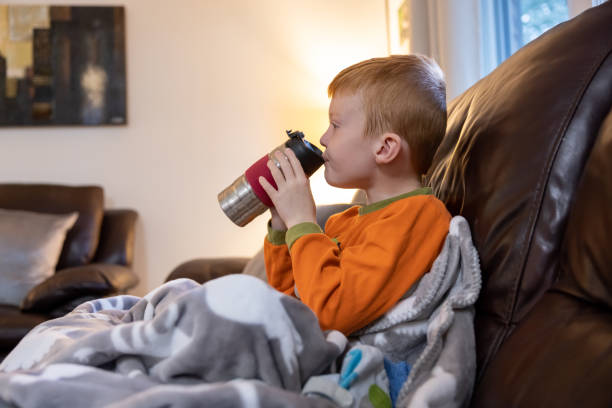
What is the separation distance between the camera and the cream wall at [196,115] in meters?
3.35

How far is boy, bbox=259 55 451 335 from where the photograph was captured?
909 mm

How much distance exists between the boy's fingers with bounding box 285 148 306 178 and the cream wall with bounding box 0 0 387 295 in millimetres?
2268

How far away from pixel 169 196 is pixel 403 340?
2.68m

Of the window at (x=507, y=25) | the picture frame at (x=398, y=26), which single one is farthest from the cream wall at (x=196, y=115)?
the window at (x=507, y=25)

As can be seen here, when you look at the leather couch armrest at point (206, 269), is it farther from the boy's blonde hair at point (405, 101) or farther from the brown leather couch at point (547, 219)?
the brown leather couch at point (547, 219)

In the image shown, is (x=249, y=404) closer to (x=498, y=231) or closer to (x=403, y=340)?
(x=403, y=340)

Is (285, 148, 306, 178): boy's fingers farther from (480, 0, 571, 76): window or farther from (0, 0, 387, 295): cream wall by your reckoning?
(0, 0, 387, 295): cream wall

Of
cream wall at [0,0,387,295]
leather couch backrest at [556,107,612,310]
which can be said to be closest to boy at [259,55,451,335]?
leather couch backrest at [556,107,612,310]

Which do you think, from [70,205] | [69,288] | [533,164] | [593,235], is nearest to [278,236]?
[533,164]

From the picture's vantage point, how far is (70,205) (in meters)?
3.00

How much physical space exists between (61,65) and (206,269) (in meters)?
1.89

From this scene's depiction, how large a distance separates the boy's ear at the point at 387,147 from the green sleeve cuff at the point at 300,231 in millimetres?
192

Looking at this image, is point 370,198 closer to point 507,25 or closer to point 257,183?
point 257,183

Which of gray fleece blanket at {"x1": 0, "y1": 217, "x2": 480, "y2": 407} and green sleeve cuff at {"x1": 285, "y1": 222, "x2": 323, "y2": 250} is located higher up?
green sleeve cuff at {"x1": 285, "y1": 222, "x2": 323, "y2": 250}
